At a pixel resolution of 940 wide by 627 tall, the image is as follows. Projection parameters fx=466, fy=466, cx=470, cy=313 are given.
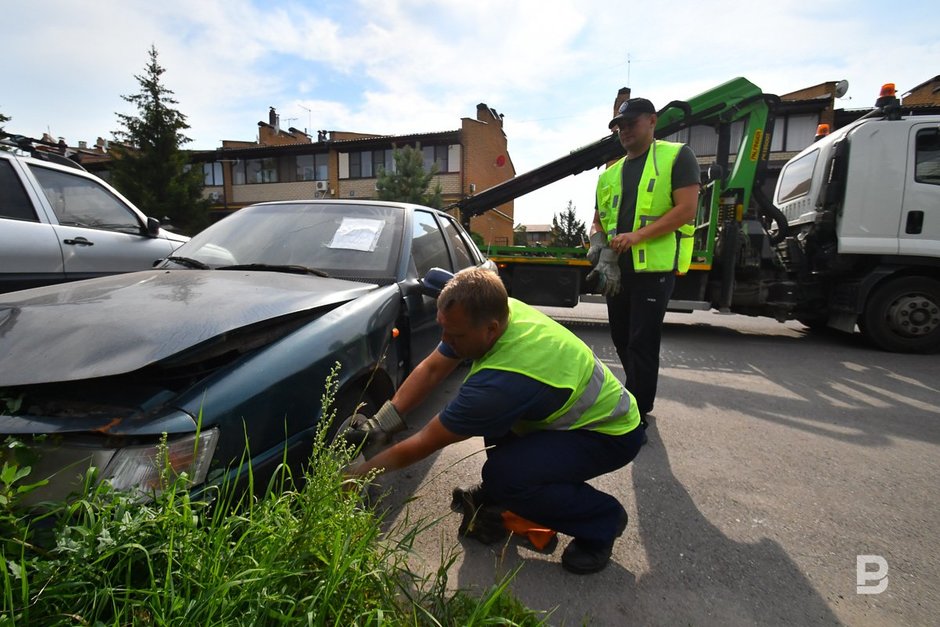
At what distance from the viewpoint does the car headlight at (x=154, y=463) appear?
112cm

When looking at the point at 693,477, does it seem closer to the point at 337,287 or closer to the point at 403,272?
the point at 403,272

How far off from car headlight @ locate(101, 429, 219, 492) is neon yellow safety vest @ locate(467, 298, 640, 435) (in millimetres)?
863

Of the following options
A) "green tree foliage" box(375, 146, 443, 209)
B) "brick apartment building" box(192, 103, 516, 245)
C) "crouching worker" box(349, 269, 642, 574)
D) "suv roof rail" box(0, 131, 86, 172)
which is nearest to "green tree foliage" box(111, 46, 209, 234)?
"brick apartment building" box(192, 103, 516, 245)

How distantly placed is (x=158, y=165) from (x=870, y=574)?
2563 cm

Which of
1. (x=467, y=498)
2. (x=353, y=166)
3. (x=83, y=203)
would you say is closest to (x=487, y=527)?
(x=467, y=498)

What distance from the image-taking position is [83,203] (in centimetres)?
386

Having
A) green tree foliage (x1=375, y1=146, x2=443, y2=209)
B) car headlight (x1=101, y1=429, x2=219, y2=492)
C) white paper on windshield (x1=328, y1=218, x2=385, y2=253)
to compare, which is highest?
green tree foliage (x1=375, y1=146, x2=443, y2=209)

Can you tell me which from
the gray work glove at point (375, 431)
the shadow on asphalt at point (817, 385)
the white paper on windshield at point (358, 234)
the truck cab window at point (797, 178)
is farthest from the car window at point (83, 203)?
the truck cab window at point (797, 178)

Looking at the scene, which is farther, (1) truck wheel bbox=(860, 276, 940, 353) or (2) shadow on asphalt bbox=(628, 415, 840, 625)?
(1) truck wheel bbox=(860, 276, 940, 353)

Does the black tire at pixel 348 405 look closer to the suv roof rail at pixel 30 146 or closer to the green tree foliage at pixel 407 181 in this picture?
the suv roof rail at pixel 30 146

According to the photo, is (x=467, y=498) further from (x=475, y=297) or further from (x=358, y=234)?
(x=358, y=234)

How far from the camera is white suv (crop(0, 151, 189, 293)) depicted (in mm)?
3121

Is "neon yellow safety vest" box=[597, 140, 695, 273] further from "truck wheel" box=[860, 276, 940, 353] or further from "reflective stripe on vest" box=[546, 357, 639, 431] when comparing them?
"truck wheel" box=[860, 276, 940, 353]

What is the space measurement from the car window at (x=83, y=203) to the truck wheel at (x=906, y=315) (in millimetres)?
8041
